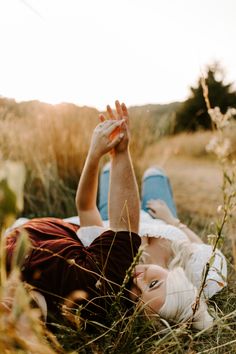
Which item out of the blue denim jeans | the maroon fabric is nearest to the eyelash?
the maroon fabric

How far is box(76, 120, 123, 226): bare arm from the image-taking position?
1.66 metres

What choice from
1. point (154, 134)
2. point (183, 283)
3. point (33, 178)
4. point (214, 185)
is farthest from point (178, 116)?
point (183, 283)

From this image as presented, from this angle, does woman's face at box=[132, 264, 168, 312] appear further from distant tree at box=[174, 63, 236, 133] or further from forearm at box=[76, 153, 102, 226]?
distant tree at box=[174, 63, 236, 133]

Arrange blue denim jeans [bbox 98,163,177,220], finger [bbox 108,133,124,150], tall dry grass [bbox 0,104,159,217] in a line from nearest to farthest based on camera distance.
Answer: finger [bbox 108,133,124,150] < blue denim jeans [bbox 98,163,177,220] < tall dry grass [bbox 0,104,159,217]

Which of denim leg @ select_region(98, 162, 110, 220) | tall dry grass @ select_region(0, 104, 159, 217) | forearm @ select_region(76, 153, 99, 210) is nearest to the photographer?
forearm @ select_region(76, 153, 99, 210)

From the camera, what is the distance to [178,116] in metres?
10.5

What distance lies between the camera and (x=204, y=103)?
33.3ft

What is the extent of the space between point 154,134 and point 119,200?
7.36ft

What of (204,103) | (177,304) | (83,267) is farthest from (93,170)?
(204,103)

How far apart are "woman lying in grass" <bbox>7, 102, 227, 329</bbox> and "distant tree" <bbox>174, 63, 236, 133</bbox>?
8400mm

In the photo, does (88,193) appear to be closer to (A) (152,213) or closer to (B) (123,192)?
(B) (123,192)

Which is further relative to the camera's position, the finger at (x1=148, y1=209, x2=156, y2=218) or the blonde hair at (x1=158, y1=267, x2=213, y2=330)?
the finger at (x1=148, y1=209, x2=156, y2=218)

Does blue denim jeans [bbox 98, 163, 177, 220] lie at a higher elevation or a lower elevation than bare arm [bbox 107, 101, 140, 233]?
lower

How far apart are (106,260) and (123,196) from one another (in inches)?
13.9
